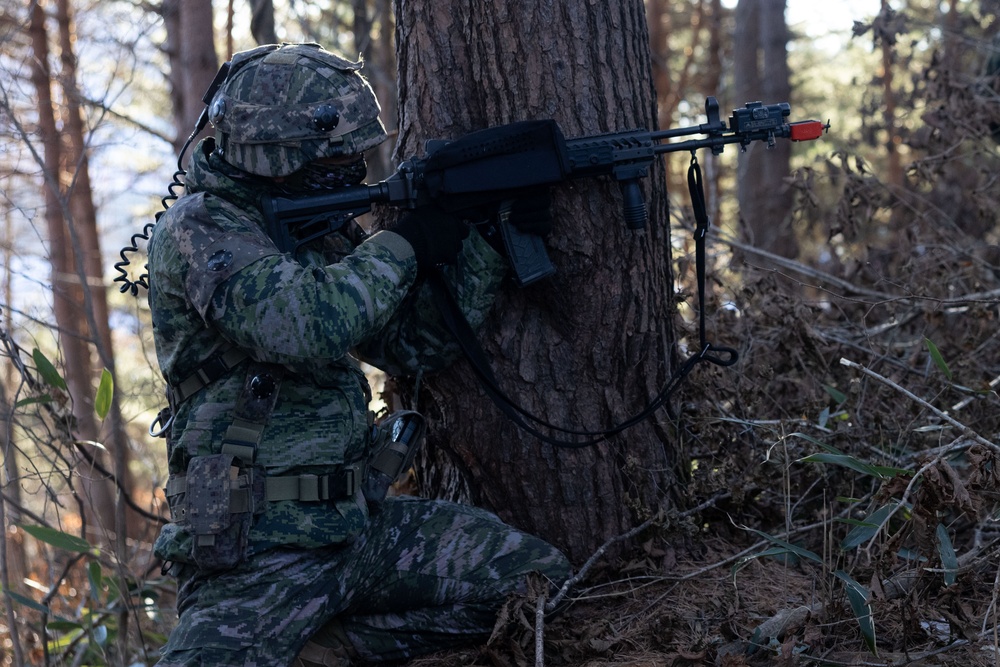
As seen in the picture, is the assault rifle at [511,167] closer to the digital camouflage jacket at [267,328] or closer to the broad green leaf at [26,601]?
the digital camouflage jacket at [267,328]

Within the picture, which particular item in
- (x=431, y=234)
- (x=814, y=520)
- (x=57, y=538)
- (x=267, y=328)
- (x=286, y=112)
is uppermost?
(x=286, y=112)

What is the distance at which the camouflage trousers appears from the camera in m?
Result: 2.88

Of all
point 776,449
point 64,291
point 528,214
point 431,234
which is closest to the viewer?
point 431,234

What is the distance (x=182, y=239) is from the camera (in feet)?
9.32

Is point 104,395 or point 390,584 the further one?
point 104,395

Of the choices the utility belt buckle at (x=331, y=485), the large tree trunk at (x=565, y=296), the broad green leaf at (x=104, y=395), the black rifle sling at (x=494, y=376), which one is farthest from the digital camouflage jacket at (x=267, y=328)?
the broad green leaf at (x=104, y=395)

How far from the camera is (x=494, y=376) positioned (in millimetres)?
3385

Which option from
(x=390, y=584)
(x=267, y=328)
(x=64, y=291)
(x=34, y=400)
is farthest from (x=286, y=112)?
(x=64, y=291)

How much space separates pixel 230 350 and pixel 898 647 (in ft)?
7.74

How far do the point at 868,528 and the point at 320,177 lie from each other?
2.17 meters

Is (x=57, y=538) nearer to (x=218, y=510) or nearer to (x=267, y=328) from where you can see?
(x=218, y=510)

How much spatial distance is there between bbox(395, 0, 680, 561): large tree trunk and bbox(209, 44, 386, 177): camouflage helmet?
0.41m

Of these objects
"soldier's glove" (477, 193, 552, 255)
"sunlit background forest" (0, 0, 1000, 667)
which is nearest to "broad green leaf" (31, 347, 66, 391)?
"sunlit background forest" (0, 0, 1000, 667)

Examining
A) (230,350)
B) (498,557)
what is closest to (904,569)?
(498,557)
